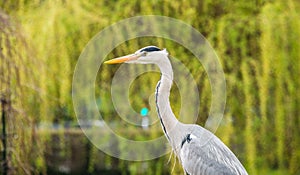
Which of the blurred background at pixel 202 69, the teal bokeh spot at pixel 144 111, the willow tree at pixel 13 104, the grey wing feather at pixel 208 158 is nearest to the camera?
the grey wing feather at pixel 208 158

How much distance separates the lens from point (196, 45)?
4520 millimetres

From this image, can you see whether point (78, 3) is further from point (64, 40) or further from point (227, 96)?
point (227, 96)

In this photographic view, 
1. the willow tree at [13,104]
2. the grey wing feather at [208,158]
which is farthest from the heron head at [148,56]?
the willow tree at [13,104]

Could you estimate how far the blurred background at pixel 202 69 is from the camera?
4.34 meters

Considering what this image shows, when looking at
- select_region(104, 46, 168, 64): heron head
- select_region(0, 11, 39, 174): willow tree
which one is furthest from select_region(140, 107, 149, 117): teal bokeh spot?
select_region(104, 46, 168, 64): heron head

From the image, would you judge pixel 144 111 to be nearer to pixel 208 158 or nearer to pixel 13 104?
pixel 13 104

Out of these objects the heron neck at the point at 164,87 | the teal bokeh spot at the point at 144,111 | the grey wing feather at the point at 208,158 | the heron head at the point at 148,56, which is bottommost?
the grey wing feather at the point at 208,158

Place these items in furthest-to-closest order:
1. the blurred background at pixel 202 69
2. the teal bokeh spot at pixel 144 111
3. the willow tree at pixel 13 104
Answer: the teal bokeh spot at pixel 144 111 → the blurred background at pixel 202 69 → the willow tree at pixel 13 104

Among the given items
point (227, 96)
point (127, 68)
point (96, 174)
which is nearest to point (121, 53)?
point (127, 68)

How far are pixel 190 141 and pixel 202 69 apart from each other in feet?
4.19

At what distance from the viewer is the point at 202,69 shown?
14.6 feet

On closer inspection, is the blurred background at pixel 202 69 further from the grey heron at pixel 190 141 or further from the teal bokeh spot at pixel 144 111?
the grey heron at pixel 190 141

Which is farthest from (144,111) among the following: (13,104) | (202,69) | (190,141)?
(190,141)

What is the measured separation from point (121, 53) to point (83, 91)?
33 cm
